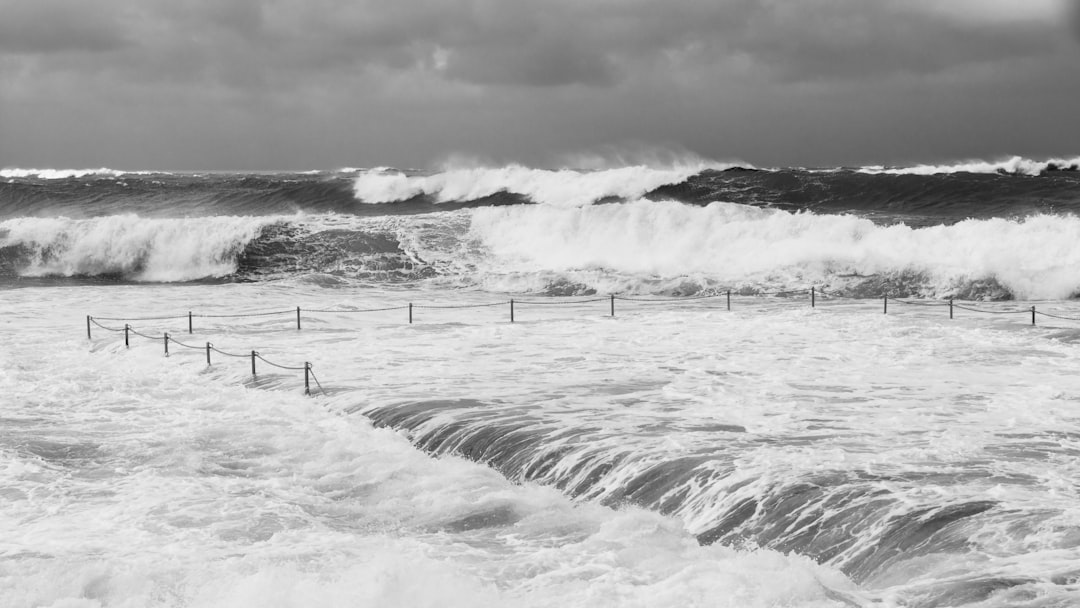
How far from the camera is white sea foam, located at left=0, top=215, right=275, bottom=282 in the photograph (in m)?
36.1

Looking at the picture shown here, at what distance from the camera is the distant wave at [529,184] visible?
45344 millimetres

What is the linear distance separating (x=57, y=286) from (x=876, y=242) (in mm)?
23438

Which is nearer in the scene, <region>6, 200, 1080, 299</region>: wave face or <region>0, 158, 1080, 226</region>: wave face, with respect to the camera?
<region>6, 200, 1080, 299</region>: wave face

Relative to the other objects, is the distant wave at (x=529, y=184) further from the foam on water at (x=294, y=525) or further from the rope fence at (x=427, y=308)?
the foam on water at (x=294, y=525)

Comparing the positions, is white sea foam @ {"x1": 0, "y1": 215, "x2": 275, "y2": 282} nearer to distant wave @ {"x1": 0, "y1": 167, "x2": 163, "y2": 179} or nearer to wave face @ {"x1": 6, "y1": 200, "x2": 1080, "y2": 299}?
wave face @ {"x1": 6, "y1": 200, "x2": 1080, "y2": 299}

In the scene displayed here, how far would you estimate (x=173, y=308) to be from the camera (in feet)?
80.7

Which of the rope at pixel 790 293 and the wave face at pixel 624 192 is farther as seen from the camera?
the wave face at pixel 624 192

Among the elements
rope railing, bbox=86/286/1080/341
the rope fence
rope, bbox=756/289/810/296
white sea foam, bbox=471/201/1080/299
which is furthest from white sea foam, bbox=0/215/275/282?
rope, bbox=756/289/810/296

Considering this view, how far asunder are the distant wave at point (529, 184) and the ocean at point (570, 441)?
17564mm

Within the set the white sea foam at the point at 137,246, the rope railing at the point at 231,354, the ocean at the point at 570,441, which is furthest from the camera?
the white sea foam at the point at 137,246

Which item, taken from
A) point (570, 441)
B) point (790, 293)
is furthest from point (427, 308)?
point (570, 441)

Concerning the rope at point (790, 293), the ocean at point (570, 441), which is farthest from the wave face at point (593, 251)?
the rope at point (790, 293)

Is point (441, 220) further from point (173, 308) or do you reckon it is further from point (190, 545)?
point (190, 545)

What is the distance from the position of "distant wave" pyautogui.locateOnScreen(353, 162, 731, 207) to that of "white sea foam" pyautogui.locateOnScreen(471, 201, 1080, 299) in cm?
801
